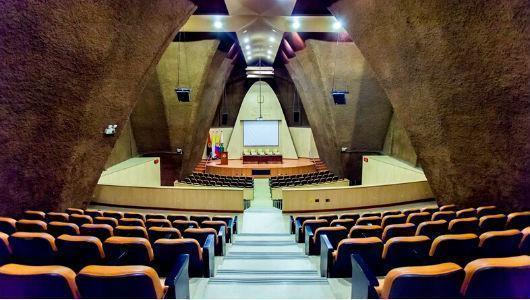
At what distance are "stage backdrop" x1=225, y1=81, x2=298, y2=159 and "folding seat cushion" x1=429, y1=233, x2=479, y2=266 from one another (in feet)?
79.1

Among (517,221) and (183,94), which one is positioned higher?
(183,94)

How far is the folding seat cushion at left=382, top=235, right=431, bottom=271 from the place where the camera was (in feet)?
11.6

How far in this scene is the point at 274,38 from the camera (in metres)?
14.6

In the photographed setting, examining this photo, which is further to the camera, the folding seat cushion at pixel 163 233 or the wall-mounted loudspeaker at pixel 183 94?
the wall-mounted loudspeaker at pixel 183 94

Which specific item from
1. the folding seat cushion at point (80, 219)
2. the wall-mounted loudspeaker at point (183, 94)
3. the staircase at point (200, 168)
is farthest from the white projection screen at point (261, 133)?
the folding seat cushion at point (80, 219)

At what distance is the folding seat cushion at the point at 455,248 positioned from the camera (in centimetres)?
343

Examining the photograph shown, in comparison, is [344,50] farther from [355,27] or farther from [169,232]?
[169,232]

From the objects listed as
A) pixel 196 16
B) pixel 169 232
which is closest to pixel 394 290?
pixel 169 232

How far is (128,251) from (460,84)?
6565 millimetres

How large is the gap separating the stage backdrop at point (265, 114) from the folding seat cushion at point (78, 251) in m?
24.1

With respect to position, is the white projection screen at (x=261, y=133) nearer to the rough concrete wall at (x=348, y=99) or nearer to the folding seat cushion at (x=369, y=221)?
the rough concrete wall at (x=348, y=99)

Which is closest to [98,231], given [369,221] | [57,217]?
[57,217]

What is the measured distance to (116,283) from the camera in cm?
231

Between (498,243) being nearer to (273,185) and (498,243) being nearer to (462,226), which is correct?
(462,226)
